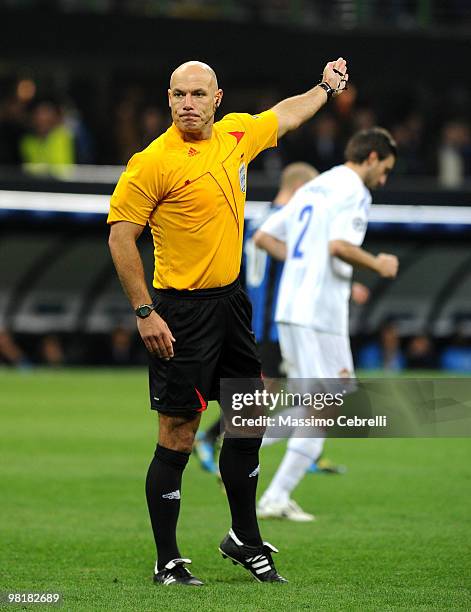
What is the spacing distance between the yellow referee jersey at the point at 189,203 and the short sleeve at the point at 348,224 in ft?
7.08

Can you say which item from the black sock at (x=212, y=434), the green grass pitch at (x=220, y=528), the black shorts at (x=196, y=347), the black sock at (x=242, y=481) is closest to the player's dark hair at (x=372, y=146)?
the green grass pitch at (x=220, y=528)

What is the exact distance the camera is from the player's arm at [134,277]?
6109mm

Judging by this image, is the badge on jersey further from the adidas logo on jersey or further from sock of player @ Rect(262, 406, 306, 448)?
the adidas logo on jersey

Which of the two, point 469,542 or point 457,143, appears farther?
point 457,143

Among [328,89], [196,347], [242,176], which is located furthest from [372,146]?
[196,347]

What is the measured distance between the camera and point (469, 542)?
7492 mm

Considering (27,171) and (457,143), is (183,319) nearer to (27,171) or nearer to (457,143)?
(27,171)

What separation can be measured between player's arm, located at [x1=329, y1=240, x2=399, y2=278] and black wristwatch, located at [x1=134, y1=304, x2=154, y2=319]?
7.36ft

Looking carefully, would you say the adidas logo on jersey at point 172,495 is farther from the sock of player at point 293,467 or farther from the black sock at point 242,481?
the sock of player at point 293,467

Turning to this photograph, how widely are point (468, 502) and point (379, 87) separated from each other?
18.9 meters

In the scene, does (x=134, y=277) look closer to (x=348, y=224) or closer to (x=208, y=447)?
(x=348, y=224)

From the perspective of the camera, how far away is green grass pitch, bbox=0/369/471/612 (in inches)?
237

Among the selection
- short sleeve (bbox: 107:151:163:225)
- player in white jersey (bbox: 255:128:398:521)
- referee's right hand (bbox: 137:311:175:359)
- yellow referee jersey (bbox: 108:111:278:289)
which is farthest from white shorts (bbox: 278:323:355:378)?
short sleeve (bbox: 107:151:163:225)

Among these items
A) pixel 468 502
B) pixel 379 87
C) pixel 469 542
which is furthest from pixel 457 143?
pixel 469 542
